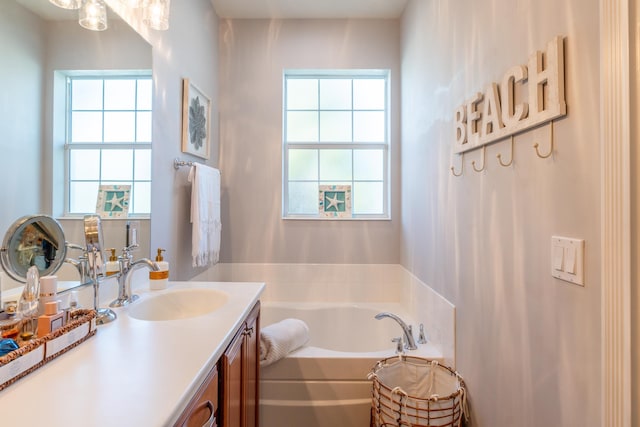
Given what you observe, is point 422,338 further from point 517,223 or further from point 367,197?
point 367,197

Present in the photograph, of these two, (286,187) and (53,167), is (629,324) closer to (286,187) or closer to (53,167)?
(53,167)

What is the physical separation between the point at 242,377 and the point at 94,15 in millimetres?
1503

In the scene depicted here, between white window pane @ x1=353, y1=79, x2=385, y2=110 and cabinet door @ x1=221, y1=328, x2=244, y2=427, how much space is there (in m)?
2.25

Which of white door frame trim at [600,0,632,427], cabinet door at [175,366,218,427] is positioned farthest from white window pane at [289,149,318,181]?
white door frame trim at [600,0,632,427]

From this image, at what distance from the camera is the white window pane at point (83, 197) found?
1.15 m

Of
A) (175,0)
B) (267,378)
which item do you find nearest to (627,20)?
(267,378)

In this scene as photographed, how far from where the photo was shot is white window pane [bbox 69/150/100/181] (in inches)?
45.2

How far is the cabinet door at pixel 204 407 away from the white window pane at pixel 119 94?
3.67ft

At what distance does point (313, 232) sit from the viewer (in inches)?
108

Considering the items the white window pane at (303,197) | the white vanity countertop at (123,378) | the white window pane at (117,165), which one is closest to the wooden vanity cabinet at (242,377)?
the white vanity countertop at (123,378)

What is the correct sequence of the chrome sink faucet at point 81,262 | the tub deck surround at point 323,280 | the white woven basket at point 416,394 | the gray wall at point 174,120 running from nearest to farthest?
the chrome sink faucet at point 81,262, the white woven basket at point 416,394, the gray wall at point 174,120, the tub deck surround at point 323,280

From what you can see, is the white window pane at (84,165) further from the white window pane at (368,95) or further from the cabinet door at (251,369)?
the white window pane at (368,95)

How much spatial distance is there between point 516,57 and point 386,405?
57.3 inches

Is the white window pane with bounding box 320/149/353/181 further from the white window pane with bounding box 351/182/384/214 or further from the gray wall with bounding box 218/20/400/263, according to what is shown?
the gray wall with bounding box 218/20/400/263
